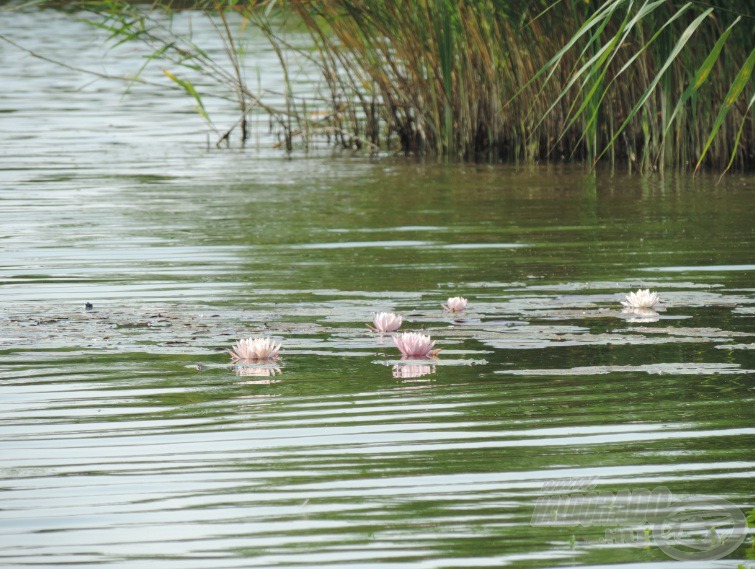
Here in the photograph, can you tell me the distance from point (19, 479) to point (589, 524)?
4.47 ft

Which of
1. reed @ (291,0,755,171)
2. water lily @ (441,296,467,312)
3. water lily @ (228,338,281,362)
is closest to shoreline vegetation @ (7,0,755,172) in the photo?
reed @ (291,0,755,171)

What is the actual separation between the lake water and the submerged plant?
2.8 inches

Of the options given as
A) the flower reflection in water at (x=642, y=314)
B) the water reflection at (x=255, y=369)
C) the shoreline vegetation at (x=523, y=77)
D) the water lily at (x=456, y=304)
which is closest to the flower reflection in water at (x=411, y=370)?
the water reflection at (x=255, y=369)

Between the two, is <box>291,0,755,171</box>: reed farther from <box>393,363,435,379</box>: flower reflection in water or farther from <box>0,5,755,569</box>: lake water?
<box>393,363,435,379</box>: flower reflection in water

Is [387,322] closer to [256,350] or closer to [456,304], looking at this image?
[456,304]

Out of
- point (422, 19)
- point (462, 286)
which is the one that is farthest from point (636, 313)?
point (422, 19)

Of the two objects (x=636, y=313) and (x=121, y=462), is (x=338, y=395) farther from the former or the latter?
(x=636, y=313)

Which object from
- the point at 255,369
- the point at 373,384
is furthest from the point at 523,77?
the point at 373,384

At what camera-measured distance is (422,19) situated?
36.8 ft

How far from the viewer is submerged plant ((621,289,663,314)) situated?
538 centimetres

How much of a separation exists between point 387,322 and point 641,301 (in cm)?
102

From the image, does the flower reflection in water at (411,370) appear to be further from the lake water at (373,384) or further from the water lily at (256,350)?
the water lily at (256,350)

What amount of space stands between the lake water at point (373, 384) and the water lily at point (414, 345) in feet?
0.16

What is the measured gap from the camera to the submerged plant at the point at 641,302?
212 inches
